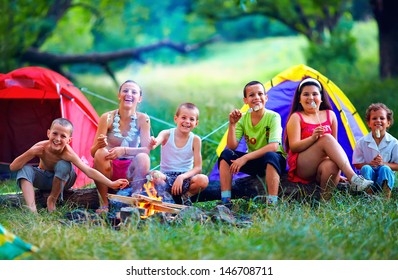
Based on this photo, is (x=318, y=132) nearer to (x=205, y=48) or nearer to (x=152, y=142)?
(x=152, y=142)

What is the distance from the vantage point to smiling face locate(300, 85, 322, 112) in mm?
4477

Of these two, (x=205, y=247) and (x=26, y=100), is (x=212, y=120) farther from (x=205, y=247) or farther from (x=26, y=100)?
(x=205, y=247)

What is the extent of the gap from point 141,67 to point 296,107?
1691 centimetres

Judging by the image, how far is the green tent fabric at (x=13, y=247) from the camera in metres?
3.12

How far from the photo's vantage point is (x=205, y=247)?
3.20 meters

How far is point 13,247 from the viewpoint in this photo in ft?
10.3

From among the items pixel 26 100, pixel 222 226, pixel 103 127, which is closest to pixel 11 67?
pixel 26 100

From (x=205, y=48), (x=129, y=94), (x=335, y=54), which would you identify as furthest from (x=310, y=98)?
(x=205, y=48)

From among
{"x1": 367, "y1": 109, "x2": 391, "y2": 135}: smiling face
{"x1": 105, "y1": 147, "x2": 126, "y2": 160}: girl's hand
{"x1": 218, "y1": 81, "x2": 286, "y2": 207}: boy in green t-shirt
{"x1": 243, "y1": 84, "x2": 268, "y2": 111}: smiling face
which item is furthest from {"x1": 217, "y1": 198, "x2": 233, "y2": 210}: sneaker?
{"x1": 367, "y1": 109, "x2": 391, "y2": 135}: smiling face

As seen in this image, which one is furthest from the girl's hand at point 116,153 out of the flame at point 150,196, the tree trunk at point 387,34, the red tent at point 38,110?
the tree trunk at point 387,34

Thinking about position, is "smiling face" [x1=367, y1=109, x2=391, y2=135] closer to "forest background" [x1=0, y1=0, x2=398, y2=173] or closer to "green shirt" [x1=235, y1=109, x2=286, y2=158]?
"green shirt" [x1=235, y1=109, x2=286, y2=158]

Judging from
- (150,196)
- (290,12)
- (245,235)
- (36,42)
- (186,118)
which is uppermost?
(290,12)

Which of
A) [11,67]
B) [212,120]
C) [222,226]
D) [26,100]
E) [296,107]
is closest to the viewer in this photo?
[222,226]

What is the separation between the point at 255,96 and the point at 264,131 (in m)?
0.25
